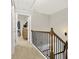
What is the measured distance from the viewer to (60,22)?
6695 mm

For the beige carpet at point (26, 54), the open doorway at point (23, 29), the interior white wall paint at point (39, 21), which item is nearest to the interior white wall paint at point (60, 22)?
the interior white wall paint at point (39, 21)

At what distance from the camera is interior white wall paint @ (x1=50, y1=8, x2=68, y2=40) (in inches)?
243

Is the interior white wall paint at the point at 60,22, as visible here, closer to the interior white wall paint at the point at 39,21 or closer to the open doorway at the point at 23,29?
the interior white wall paint at the point at 39,21

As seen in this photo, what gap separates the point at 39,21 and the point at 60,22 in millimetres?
1610

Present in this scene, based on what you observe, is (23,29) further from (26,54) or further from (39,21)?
(26,54)

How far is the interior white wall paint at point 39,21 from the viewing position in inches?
295

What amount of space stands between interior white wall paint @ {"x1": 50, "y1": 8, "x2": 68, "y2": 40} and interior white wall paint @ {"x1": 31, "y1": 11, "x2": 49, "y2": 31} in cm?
46

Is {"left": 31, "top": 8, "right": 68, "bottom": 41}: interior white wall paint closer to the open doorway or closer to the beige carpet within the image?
the open doorway

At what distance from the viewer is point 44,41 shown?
20.4 ft

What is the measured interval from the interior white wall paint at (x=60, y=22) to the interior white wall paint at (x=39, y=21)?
1.50 ft

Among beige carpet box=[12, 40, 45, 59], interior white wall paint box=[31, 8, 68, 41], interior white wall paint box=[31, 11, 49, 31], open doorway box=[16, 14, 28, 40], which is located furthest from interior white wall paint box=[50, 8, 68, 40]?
beige carpet box=[12, 40, 45, 59]

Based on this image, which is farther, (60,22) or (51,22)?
(51,22)

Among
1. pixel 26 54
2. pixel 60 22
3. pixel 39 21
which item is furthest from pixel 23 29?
pixel 26 54
